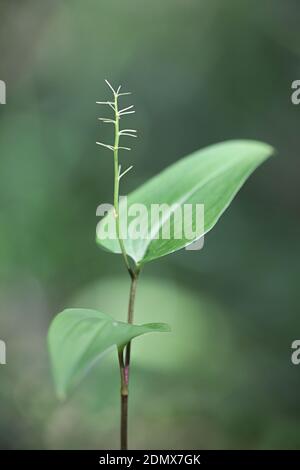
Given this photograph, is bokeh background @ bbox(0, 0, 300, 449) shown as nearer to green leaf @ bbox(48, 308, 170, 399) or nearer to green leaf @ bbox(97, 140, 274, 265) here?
green leaf @ bbox(97, 140, 274, 265)

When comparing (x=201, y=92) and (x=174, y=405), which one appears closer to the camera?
(x=174, y=405)

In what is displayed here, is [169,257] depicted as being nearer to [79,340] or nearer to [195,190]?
[195,190]

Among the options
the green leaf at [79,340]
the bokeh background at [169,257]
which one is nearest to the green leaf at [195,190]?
the green leaf at [79,340]

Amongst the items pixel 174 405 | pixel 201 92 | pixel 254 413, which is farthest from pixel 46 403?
pixel 201 92

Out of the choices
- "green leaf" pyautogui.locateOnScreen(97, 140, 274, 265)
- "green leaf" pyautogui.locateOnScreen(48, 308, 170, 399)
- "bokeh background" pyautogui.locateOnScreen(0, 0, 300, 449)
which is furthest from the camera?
"bokeh background" pyautogui.locateOnScreen(0, 0, 300, 449)

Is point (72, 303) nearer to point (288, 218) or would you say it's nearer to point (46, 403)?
point (46, 403)

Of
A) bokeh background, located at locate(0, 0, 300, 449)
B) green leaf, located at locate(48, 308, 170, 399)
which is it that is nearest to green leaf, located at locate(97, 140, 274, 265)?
green leaf, located at locate(48, 308, 170, 399)
